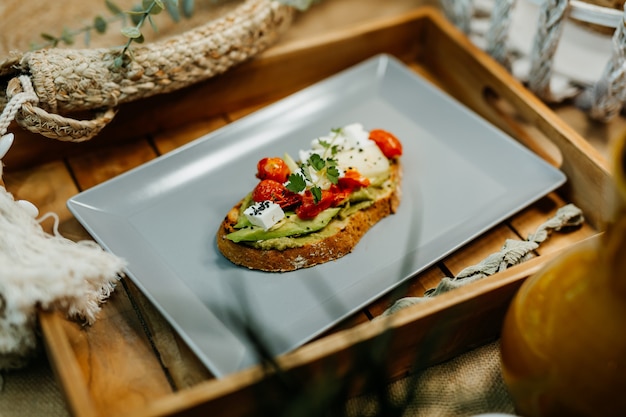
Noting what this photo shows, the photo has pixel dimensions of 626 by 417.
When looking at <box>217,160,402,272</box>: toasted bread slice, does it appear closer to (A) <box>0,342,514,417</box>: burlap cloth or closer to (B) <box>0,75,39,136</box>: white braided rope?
(A) <box>0,342,514,417</box>: burlap cloth

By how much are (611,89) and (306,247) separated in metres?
0.84

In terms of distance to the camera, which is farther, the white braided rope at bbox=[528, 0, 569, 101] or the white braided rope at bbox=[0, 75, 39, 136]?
the white braided rope at bbox=[528, 0, 569, 101]

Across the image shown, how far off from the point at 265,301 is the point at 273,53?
0.72 meters

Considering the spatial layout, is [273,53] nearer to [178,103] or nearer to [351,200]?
[178,103]

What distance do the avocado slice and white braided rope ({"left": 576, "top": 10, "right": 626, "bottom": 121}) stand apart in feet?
2.43

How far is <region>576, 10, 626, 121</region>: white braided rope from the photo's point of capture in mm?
1366

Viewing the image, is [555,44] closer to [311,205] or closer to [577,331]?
[311,205]

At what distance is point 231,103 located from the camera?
5.24ft

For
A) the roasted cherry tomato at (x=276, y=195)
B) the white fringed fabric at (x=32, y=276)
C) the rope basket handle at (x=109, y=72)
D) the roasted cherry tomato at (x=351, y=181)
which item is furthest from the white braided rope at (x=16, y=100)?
the roasted cherry tomato at (x=351, y=181)

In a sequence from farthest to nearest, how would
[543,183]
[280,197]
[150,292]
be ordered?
[543,183]
[280,197]
[150,292]

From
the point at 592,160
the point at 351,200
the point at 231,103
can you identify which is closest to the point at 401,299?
the point at 351,200

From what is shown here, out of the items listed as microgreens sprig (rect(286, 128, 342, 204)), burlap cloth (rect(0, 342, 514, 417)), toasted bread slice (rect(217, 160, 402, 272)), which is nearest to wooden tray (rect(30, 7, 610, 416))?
burlap cloth (rect(0, 342, 514, 417))

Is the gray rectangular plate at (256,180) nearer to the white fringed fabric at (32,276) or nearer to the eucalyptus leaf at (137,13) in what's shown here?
the white fringed fabric at (32,276)

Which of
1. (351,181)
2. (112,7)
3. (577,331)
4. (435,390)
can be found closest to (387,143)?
(351,181)
